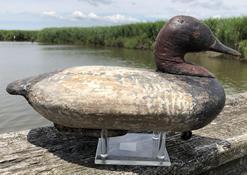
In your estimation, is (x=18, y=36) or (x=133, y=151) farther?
(x=18, y=36)

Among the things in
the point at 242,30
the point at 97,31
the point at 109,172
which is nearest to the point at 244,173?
the point at 109,172

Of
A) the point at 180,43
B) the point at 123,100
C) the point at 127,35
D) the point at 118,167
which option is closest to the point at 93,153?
the point at 118,167

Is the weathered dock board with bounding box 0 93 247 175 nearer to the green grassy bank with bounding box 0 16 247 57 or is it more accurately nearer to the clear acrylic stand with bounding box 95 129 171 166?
the clear acrylic stand with bounding box 95 129 171 166

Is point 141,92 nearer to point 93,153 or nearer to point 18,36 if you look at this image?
point 93,153

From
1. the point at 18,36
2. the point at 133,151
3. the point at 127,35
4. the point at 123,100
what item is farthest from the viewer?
the point at 18,36

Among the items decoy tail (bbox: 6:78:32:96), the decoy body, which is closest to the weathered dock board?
the decoy body

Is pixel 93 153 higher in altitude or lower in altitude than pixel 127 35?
lower

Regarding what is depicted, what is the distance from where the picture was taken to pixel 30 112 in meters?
5.03

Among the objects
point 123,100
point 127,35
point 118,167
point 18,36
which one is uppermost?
point 127,35

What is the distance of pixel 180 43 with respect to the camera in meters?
1.71

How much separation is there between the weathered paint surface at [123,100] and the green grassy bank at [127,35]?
12166 mm

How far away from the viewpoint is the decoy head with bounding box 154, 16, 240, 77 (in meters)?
1.69

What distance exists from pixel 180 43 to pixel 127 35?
21188 mm

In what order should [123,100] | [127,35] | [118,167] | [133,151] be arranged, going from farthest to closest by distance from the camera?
[127,35] < [133,151] < [118,167] < [123,100]
